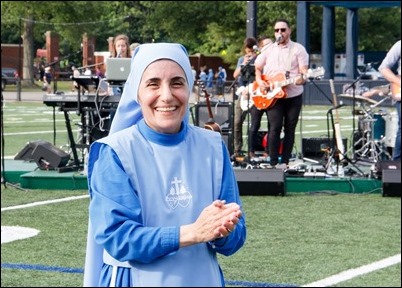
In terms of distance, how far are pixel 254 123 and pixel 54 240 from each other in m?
6.21

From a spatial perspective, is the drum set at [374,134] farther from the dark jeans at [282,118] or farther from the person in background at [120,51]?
the person in background at [120,51]

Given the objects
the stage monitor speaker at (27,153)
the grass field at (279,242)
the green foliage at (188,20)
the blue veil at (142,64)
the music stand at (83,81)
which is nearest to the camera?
the blue veil at (142,64)

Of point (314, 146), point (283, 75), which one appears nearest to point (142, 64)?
point (283, 75)

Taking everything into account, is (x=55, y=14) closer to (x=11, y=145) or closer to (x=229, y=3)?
(x=229, y=3)

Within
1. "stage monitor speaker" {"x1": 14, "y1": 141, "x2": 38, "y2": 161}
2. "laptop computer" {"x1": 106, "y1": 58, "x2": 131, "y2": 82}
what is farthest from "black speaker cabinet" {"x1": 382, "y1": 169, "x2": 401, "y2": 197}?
"stage monitor speaker" {"x1": 14, "y1": 141, "x2": 38, "y2": 161}

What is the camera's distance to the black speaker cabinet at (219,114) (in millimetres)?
15195

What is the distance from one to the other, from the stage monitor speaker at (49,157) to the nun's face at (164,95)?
33.8ft

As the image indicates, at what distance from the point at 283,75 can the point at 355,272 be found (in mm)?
5692

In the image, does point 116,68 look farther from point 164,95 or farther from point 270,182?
point 164,95

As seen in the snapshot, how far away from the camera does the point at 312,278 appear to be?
26.4ft

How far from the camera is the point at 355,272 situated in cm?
832

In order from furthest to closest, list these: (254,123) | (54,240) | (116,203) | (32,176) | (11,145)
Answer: (11,145)
(254,123)
(32,176)
(54,240)
(116,203)

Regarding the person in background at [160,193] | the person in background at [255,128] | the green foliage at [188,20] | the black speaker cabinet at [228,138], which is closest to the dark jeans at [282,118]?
the black speaker cabinet at [228,138]

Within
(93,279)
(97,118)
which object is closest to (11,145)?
(97,118)
